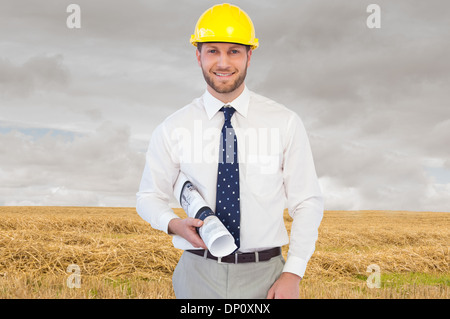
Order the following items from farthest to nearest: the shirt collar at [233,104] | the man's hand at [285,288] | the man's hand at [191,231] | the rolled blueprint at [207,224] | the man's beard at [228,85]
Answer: the shirt collar at [233,104]
the man's beard at [228,85]
the man's hand at [285,288]
the man's hand at [191,231]
the rolled blueprint at [207,224]

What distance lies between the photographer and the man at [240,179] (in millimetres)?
A: 2957

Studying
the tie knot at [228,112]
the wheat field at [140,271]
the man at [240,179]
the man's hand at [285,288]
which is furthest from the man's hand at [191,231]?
the wheat field at [140,271]

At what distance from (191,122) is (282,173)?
74 cm

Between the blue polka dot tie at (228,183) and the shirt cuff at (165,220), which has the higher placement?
the blue polka dot tie at (228,183)

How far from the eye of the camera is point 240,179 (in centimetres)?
308

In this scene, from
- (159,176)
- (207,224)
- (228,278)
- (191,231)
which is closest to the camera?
(207,224)

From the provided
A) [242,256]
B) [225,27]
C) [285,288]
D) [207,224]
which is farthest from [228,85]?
[285,288]

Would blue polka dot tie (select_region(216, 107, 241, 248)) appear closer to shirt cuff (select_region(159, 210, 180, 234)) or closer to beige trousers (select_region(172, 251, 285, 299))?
Result: beige trousers (select_region(172, 251, 285, 299))

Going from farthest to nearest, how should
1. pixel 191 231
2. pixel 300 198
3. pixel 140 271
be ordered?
pixel 140 271, pixel 300 198, pixel 191 231

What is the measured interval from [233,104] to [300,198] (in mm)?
788

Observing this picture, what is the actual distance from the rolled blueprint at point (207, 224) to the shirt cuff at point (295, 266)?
1.33 ft

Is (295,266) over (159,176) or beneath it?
beneath

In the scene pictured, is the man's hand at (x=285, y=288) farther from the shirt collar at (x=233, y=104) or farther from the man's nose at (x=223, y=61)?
the man's nose at (x=223, y=61)

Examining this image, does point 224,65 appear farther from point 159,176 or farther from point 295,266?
point 295,266
